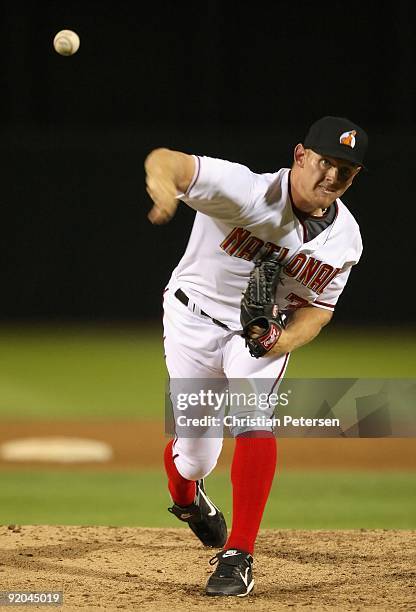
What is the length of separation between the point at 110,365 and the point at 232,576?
287 inches

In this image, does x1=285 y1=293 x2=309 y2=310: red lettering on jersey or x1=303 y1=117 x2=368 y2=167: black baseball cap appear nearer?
x1=303 y1=117 x2=368 y2=167: black baseball cap

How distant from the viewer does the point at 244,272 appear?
159 inches

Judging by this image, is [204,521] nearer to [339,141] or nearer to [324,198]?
[324,198]

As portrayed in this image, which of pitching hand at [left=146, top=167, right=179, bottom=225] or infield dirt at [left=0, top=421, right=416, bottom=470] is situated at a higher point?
pitching hand at [left=146, top=167, right=179, bottom=225]

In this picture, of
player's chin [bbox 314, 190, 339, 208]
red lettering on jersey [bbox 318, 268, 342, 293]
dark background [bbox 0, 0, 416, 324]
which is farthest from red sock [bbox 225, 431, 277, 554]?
dark background [bbox 0, 0, 416, 324]

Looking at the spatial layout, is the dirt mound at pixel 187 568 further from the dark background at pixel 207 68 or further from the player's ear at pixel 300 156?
the dark background at pixel 207 68

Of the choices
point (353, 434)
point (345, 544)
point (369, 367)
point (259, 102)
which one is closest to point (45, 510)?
point (345, 544)

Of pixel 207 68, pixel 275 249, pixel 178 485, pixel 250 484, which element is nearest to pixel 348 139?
pixel 275 249

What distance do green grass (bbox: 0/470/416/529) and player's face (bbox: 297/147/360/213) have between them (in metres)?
2.24

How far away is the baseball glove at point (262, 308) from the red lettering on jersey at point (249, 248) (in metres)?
0.08

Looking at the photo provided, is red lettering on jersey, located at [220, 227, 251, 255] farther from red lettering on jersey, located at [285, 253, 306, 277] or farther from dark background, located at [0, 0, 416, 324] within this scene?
dark background, located at [0, 0, 416, 324]

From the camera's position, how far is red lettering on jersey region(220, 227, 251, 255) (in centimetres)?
388

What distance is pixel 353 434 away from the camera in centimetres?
758

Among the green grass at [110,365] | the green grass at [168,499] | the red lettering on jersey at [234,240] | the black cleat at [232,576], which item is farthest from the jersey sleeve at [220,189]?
the green grass at [110,365]
